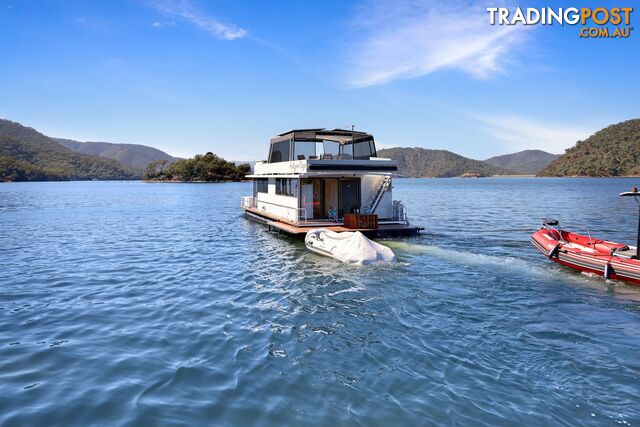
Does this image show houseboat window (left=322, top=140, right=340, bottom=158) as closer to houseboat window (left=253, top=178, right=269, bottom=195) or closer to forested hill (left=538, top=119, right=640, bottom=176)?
houseboat window (left=253, top=178, right=269, bottom=195)

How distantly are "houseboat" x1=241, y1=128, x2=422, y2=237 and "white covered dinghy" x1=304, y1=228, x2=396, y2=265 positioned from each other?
2.73 metres

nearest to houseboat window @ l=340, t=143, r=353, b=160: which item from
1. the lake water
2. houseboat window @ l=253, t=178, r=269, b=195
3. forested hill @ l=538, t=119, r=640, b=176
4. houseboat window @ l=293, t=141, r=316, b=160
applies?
houseboat window @ l=293, t=141, r=316, b=160

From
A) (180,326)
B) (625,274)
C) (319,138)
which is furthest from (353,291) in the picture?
(319,138)

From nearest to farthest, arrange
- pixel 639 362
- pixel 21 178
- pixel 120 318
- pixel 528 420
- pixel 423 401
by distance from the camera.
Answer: pixel 528 420 → pixel 423 401 → pixel 639 362 → pixel 120 318 → pixel 21 178

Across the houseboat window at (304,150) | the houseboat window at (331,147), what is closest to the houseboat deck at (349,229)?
the houseboat window at (304,150)

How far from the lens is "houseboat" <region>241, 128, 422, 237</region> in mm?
22406

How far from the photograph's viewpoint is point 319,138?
2619cm

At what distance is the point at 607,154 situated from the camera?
565ft

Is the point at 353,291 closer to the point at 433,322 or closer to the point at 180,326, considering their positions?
the point at 433,322

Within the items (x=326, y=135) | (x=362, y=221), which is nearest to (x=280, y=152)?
(x=326, y=135)

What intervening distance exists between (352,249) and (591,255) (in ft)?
27.5

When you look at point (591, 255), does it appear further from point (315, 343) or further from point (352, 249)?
point (315, 343)

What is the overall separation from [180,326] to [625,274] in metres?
13.3

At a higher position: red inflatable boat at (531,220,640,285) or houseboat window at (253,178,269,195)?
houseboat window at (253,178,269,195)
